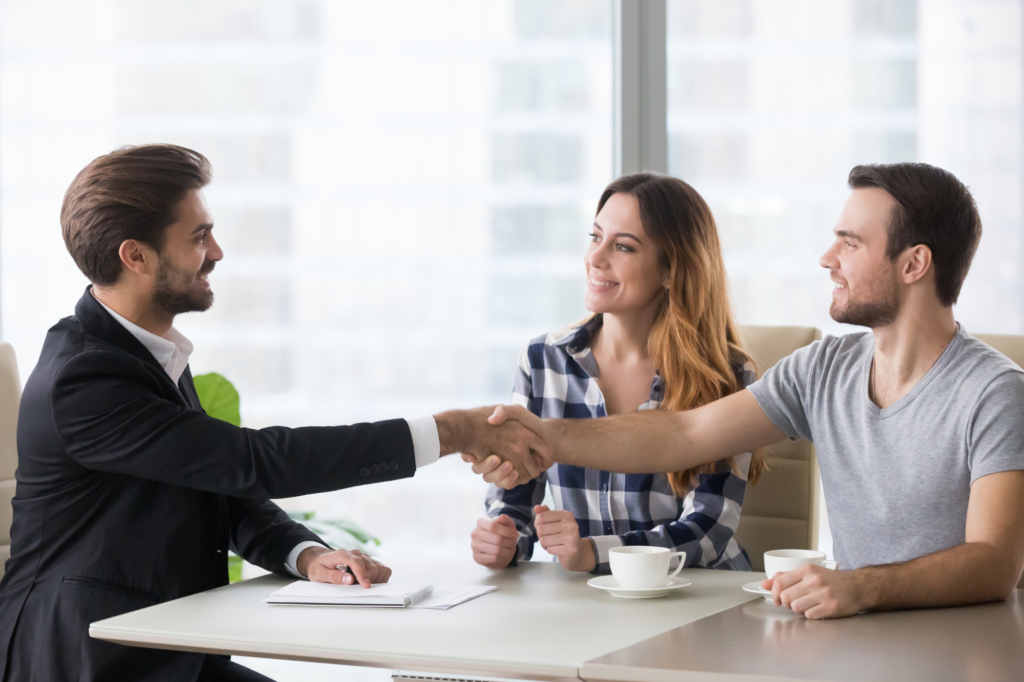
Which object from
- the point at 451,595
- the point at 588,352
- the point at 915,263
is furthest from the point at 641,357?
the point at 451,595

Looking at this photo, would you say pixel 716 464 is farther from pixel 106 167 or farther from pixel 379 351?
pixel 379 351

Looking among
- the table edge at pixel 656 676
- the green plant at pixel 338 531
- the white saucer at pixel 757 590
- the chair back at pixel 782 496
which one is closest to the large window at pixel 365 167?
the green plant at pixel 338 531

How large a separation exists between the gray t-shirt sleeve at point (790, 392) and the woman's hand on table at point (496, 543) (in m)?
0.56

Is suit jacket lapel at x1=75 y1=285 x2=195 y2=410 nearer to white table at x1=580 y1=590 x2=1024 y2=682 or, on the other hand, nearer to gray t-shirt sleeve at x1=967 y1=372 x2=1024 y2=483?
white table at x1=580 y1=590 x2=1024 y2=682

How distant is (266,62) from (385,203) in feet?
2.01

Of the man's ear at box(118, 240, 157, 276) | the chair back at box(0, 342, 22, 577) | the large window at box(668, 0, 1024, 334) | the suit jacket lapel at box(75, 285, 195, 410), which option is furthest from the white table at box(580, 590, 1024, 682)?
the large window at box(668, 0, 1024, 334)

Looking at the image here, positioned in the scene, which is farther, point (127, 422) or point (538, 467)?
point (538, 467)

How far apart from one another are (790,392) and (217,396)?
1525 millimetres

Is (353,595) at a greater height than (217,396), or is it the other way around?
(217,396)

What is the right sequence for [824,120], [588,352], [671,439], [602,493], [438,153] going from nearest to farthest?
1. [671,439]
2. [602,493]
3. [588,352]
4. [824,120]
5. [438,153]

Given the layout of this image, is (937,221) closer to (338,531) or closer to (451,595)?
(451,595)

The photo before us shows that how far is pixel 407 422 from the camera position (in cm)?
168

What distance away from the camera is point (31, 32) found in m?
3.29

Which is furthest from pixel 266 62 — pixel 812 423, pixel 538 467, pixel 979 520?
pixel 979 520
